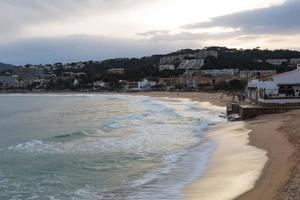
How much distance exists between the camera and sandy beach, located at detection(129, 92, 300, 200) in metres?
12.5

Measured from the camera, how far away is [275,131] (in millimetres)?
25156

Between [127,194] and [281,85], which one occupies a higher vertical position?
[281,85]

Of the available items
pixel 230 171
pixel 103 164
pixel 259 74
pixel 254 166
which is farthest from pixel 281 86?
pixel 230 171

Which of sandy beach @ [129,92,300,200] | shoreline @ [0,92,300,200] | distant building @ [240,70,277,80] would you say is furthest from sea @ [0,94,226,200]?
distant building @ [240,70,277,80]

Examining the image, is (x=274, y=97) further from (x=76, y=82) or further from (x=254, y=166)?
(x=76, y=82)

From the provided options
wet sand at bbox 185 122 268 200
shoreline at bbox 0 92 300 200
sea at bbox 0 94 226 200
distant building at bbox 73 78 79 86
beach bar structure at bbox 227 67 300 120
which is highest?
distant building at bbox 73 78 79 86

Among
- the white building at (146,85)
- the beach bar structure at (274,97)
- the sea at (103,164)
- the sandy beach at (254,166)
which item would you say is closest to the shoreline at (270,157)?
the sandy beach at (254,166)

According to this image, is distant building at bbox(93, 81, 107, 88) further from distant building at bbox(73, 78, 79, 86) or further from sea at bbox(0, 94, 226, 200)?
sea at bbox(0, 94, 226, 200)

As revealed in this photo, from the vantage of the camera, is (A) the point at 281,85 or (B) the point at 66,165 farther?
(A) the point at 281,85

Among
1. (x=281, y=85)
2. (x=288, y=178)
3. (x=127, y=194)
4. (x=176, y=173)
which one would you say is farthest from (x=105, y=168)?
(x=281, y=85)

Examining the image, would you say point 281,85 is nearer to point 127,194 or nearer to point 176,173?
point 176,173

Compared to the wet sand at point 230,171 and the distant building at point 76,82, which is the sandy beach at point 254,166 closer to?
the wet sand at point 230,171

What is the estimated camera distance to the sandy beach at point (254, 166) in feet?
40.9

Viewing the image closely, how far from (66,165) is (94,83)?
503ft
